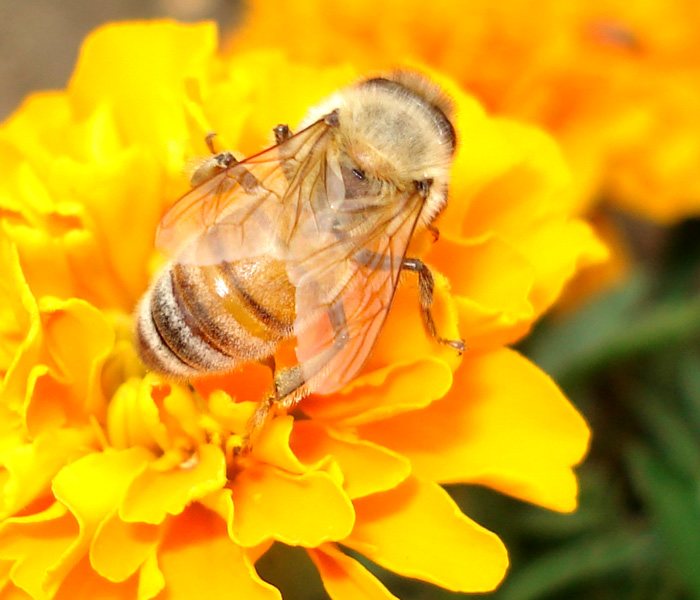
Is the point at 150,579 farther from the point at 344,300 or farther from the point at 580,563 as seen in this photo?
the point at 580,563

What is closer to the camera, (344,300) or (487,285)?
(344,300)

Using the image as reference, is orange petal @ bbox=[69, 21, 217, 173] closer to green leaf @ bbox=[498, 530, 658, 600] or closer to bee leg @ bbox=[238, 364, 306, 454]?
bee leg @ bbox=[238, 364, 306, 454]

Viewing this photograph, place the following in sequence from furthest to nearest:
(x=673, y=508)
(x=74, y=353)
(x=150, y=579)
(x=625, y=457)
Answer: (x=625, y=457), (x=673, y=508), (x=74, y=353), (x=150, y=579)

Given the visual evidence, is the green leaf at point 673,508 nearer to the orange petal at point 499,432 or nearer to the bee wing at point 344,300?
the orange petal at point 499,432

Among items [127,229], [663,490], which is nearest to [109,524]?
[127,229]

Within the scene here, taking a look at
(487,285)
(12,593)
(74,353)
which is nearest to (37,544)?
(12,593)

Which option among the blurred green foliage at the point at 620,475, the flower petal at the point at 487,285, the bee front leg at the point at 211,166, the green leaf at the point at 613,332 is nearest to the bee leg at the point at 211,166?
the bee front leg at the point at 211,166

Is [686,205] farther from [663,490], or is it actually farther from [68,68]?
[68,68]
